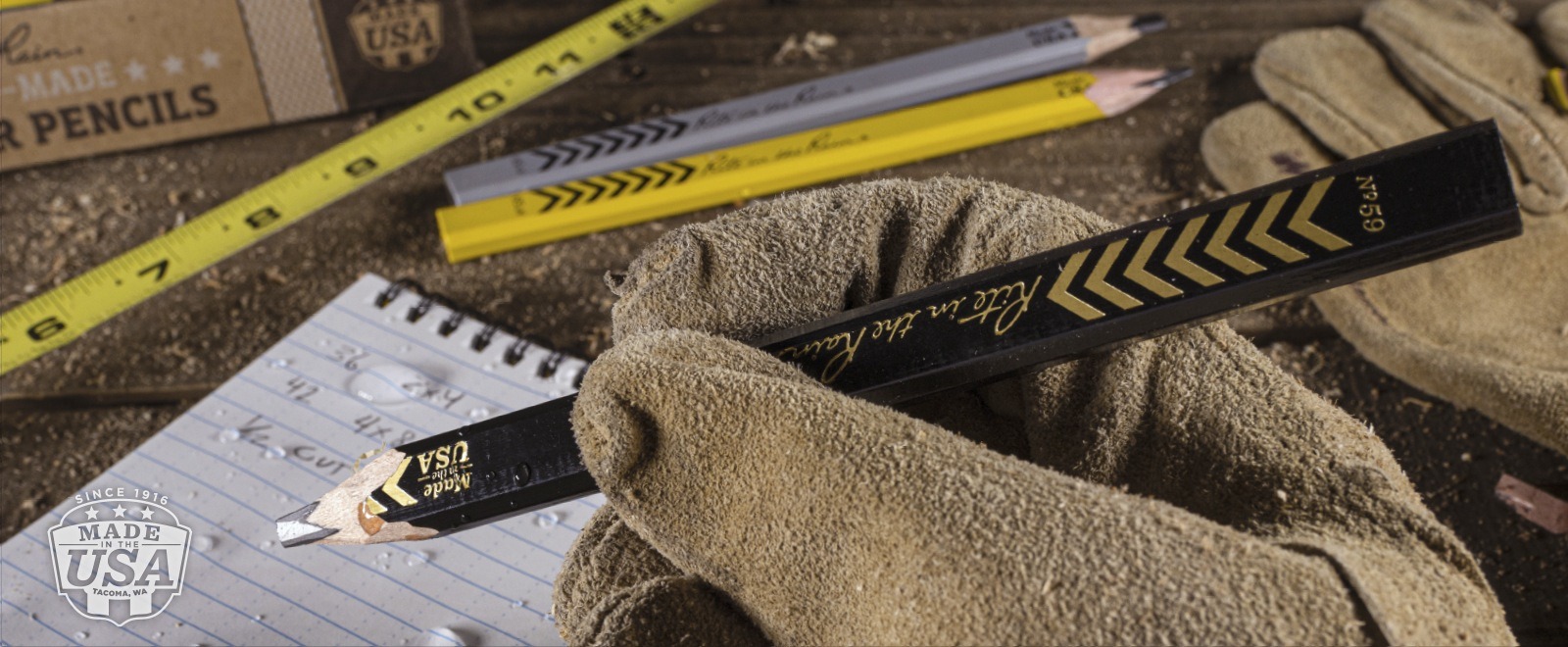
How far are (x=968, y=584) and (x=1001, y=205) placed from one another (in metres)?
0.17

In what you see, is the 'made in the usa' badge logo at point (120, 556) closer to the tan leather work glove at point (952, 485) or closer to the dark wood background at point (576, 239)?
the dark wood background at point (576, 239)

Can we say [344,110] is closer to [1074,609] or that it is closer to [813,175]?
[813,175]

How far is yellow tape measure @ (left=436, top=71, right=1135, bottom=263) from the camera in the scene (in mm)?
747

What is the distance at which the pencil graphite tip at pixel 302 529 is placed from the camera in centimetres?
45

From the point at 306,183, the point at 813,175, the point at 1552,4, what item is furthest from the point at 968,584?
the point at 1552,4

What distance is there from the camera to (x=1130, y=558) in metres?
0.32

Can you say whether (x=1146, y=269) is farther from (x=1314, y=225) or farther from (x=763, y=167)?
(x=763, y=167)

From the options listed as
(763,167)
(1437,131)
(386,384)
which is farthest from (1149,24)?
(386,384)

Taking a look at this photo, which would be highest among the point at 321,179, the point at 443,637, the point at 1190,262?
the point at 1190,262

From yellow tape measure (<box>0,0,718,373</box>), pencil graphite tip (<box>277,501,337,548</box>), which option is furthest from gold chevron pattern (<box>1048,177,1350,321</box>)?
yellow tape measure (<box>0,0,718,373</box>)

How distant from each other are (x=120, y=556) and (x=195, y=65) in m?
0.38

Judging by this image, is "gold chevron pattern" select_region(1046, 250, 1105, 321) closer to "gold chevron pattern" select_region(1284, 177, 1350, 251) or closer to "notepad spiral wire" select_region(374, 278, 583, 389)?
"gold chevron pattern" select_region(1284, 177, 1350, 251)

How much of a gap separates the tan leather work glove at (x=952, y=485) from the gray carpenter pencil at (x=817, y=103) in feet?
1.13

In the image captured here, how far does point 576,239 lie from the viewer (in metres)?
0.75
